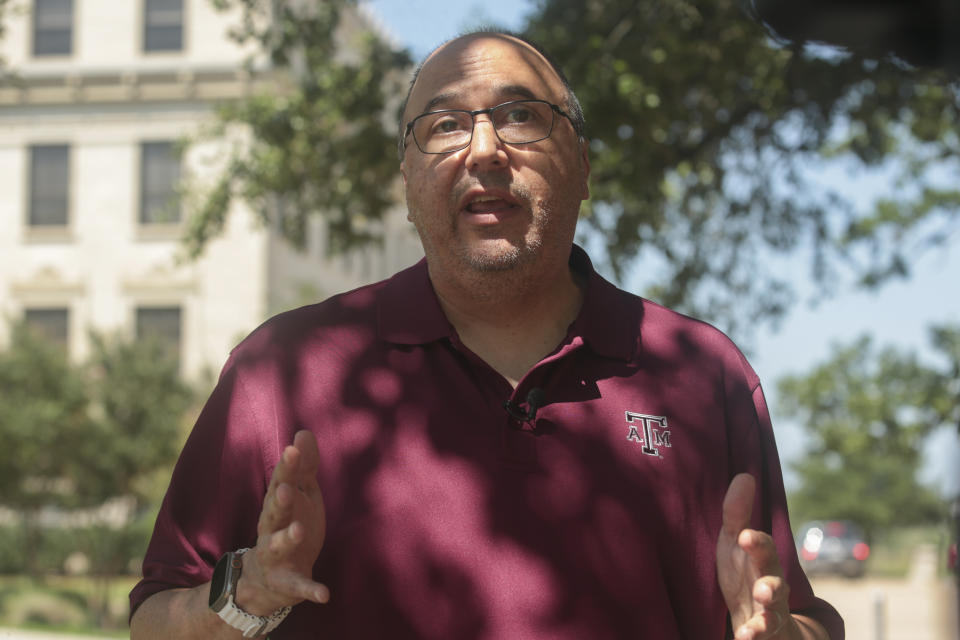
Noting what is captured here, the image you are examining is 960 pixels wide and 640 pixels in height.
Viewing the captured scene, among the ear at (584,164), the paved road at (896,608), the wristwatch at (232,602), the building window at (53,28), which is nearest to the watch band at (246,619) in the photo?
the wristwatch at (232,602)

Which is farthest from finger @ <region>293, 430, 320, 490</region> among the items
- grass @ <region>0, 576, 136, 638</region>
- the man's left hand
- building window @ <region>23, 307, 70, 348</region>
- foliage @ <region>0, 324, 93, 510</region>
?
building window @ <region>23, 307, 70, 348</region>

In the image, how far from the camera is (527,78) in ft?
8.62

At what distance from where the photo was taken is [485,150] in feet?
8.18

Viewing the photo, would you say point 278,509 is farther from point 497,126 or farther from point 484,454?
point 497,126

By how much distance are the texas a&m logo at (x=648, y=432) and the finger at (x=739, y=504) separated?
0.32 meters

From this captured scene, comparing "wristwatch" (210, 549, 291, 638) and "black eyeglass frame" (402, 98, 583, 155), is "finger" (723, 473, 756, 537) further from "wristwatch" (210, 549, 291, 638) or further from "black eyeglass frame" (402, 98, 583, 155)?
"black eyeglass frame" (402, 98, 583, 155)

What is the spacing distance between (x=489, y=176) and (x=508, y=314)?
0.30m

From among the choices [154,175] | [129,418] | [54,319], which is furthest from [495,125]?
[54,319]

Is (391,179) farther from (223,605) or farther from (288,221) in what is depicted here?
(223,605)

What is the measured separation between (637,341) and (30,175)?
31335 millimetres

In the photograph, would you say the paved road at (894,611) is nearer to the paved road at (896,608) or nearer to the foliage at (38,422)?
the paved road at (896,608)

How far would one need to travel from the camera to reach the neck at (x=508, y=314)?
2527mm

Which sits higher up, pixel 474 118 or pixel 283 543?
pixel 474 118

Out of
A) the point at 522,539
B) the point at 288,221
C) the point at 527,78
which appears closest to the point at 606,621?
the point at 522,539
